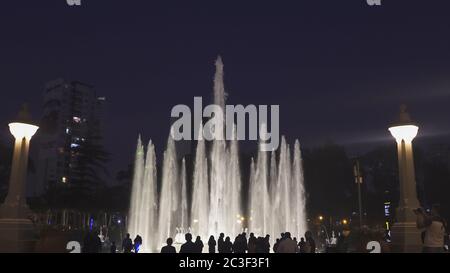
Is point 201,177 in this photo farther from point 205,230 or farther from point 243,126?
point 243,126

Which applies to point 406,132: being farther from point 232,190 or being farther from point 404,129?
point 232,190

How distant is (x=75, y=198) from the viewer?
2311 inches

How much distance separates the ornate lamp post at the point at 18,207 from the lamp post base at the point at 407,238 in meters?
10.2

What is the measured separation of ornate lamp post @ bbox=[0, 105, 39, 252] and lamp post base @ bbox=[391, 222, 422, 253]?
1021cm

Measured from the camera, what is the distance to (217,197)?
34.2 meters

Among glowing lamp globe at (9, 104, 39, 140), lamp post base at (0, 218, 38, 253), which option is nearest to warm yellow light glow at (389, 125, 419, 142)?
lamp post base at (0, 218, 38, 253)

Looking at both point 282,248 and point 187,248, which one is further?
point 282,248

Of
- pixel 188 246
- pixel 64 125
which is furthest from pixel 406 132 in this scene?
pixel 64 125

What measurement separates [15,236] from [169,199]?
32811 mm

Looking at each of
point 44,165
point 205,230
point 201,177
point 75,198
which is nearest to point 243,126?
point 201,177

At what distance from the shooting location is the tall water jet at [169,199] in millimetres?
39719

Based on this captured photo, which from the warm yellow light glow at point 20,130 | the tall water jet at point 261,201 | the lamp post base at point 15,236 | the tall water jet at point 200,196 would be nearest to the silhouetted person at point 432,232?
the lamp post base at point 15,236
